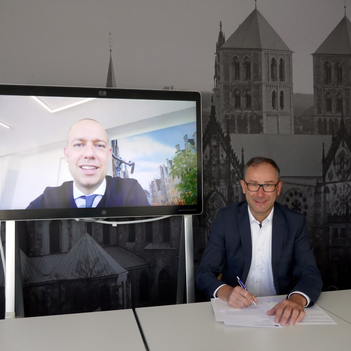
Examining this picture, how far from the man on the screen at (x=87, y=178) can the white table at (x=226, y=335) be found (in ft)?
3.46

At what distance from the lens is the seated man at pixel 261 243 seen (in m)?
2.11

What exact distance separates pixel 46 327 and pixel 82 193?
109 cm

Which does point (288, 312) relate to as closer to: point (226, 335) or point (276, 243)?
point (226, 335)

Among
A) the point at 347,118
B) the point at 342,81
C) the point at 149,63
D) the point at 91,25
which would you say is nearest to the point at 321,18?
the point at 342,81

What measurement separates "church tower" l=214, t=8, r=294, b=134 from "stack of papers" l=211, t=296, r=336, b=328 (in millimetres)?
1720

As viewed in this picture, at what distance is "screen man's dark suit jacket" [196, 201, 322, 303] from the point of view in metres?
2.10

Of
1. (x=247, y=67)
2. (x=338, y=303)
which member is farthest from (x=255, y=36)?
(x=338, y=303)

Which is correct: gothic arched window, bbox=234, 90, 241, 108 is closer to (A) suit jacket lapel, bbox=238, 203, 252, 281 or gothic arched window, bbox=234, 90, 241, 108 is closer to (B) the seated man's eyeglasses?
(B) the seated man's eyeglasses

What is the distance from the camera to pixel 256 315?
1.54 meters

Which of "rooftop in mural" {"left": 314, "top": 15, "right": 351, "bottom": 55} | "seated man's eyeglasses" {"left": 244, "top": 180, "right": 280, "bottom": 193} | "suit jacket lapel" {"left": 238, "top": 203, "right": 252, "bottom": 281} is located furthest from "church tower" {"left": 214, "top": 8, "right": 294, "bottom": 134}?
"suit jacket lapel" {"left": 238, "top": 203, "right": 252, "bottom": 281}

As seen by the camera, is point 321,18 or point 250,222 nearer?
point 250,222

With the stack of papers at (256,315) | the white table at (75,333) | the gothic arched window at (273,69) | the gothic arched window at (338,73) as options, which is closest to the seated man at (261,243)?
the stack of papers at (256,315)

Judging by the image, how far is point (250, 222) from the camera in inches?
86.9

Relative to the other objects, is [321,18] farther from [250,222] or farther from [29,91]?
[29,91]
